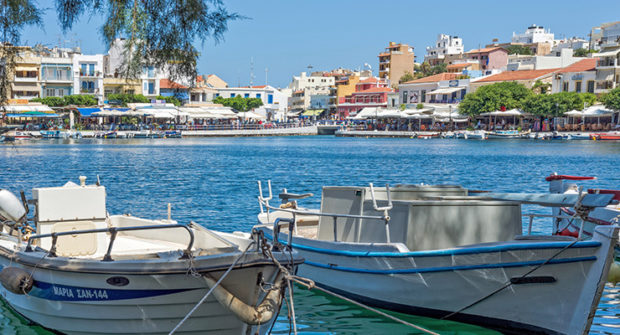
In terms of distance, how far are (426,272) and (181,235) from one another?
3.75m

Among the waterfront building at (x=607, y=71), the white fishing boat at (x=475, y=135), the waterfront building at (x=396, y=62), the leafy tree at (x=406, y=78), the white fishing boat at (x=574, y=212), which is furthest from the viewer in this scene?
the waterfront building at (x=396, y=62)

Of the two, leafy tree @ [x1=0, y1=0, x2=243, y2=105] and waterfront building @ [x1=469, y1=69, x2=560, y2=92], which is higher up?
waterfront building @ [x1=469, y1=69, x2=560, y2=92]

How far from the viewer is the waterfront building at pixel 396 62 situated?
147 m

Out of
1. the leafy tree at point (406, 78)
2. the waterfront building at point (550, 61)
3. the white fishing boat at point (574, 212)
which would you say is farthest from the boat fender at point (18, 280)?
the leafy tree at point (406, 78)

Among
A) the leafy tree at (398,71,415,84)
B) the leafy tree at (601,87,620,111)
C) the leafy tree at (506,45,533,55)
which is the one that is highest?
the leafy tree at (506,45,533,55)

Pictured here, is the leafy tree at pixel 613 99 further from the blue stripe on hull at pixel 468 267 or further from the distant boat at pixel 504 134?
the blue stripe on hull at pixel 468 267

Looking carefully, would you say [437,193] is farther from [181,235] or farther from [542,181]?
[542,181]

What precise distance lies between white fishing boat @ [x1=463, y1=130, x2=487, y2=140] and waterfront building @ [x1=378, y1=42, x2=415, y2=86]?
51862 mm

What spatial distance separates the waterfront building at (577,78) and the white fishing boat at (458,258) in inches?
3358

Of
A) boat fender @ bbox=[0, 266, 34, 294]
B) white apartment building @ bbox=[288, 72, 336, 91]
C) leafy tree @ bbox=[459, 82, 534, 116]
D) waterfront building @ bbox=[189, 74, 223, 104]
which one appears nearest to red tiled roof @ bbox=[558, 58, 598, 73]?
leafy tree @ bbox=[459, 82, 534, 116]

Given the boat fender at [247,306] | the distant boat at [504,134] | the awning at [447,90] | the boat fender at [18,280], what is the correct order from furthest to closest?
the awning at [447,90] < the distant boat at [504,134] < the boat fender at [18,280] < the boat fender at [247,306]

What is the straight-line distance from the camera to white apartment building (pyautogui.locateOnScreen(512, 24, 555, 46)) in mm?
156625

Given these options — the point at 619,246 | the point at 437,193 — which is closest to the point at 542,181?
the point at 619,246

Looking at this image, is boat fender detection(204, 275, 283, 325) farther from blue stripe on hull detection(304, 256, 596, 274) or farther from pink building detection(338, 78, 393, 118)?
pink building detection(338, 78, 393, 118)
